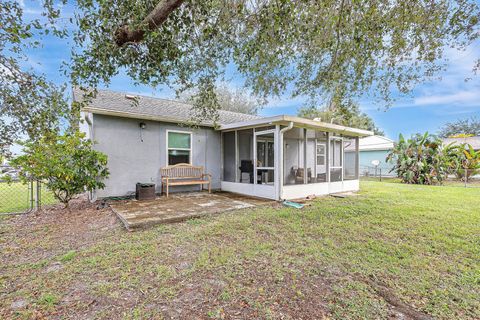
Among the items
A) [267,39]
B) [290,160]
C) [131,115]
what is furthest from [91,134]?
[290,160]

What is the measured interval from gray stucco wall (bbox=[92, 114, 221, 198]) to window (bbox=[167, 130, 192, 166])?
16 centimetres

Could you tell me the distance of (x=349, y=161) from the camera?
10383 millimetres

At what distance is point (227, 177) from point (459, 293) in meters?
7.73

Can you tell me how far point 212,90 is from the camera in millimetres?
5031

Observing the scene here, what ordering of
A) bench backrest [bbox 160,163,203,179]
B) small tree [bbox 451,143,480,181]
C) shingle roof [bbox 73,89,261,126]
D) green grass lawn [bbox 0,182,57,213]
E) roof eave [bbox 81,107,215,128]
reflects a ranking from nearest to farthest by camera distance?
green grass lawn [bbox 0,182,57,213] < roof eave [bbox 81,107,215,128] < shingle roof [bbox 73,89,261,126] < bench backrest [bbox 160,163,203,179] < small tree [bbox 451,143,480,181]

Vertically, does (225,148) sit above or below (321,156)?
above

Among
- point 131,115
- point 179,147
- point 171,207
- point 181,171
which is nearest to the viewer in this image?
point 171,207

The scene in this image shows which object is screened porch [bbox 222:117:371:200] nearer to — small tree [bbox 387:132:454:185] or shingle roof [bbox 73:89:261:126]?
shingle roof [bbox 73:89:261:126]

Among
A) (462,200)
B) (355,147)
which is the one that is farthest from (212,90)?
(462,200)

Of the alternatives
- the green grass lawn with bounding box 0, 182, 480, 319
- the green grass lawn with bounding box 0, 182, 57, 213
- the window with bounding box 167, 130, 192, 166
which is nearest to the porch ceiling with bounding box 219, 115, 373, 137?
the window with bounding box 167, 130, 192, 166

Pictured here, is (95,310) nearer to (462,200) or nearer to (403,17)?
(403,17)

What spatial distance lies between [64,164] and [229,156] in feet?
18.2

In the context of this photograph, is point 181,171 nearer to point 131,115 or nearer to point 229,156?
point 229,156

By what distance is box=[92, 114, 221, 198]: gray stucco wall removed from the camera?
7250 mm
